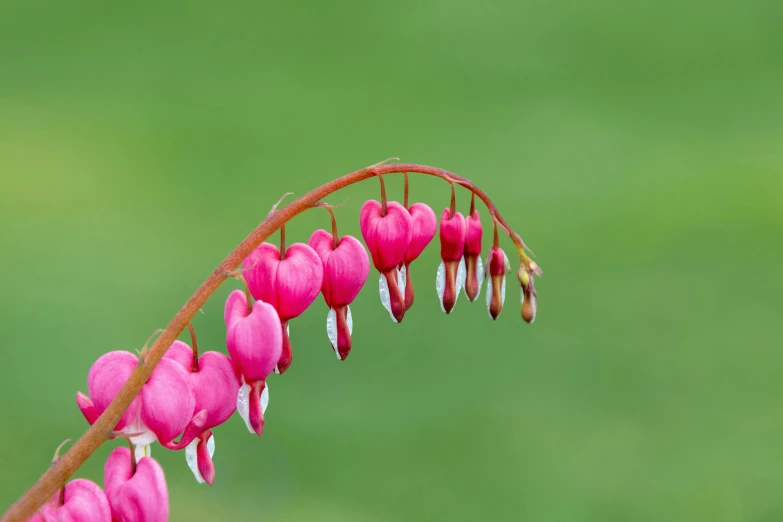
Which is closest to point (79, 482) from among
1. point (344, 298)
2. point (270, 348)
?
point (270, 348)

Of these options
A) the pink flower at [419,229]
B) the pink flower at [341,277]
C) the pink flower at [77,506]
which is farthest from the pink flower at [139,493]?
the pink flower at [419,229]

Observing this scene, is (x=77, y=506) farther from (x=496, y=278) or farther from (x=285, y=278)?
(x=496, y=278)

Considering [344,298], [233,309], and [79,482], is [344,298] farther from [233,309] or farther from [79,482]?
[79,482]

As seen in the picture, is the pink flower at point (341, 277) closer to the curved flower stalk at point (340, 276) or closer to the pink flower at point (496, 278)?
the curved flower stalk at point (340, 276)

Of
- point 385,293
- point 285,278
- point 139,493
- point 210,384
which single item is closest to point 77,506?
point 139,493

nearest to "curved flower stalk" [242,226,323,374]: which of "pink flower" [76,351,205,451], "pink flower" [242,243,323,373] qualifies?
"pink flower" [242,243,323,373]

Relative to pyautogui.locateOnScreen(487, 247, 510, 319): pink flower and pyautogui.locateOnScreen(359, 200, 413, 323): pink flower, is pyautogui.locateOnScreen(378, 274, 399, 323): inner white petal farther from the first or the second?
pyautogui.locateOnScreen(487, 247, 510, 319): pink flower
